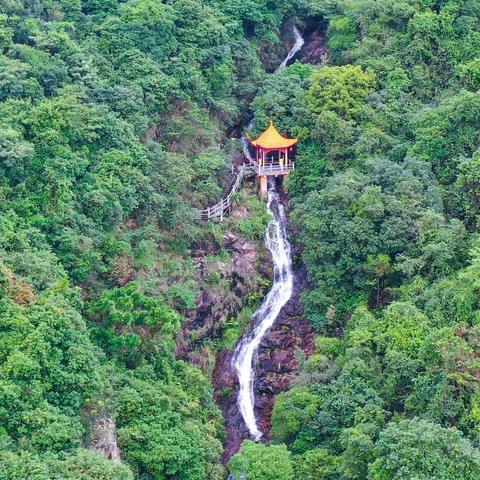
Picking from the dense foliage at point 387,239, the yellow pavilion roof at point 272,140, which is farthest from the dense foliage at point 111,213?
the dense foliage at point 387,239

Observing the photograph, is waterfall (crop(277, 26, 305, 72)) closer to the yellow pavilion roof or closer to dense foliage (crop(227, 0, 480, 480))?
dense foliage (crop(227, 0, 480, 480))

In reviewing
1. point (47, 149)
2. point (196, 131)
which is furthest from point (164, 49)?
point (47, 149)

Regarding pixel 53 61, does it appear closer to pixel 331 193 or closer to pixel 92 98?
pixel 92 98

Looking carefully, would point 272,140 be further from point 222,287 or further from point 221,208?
point 222,287

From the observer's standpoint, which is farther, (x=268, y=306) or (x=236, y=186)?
(x=236, y=186)

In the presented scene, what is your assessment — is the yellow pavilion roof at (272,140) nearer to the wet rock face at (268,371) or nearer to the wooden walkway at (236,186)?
the wooden walkway at (236,186)

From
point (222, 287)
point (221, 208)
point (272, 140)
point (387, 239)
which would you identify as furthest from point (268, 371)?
point (272, 140)
